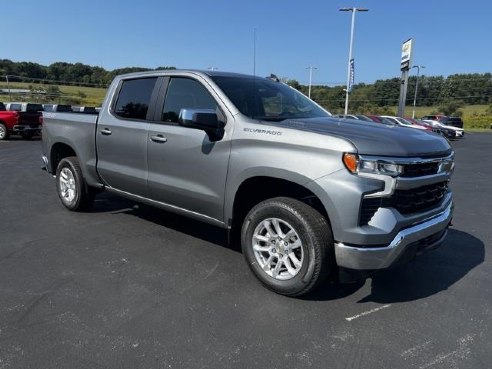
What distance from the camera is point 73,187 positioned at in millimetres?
6219

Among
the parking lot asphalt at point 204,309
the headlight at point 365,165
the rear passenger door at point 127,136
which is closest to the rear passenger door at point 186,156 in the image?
the rear passenger door at point 127,136

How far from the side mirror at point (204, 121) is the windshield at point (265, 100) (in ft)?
0.95

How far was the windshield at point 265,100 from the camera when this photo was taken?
4242 mm

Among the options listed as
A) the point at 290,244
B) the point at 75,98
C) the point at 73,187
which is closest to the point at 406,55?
the point at 73,187

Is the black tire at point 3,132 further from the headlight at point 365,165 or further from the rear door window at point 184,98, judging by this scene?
the headlight at point 365,165

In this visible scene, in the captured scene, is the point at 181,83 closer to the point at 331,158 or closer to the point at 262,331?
the point at 331,158

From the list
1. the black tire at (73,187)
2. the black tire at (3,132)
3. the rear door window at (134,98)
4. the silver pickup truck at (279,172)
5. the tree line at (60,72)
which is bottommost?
the black tire at (3,132)

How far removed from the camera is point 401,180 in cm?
325

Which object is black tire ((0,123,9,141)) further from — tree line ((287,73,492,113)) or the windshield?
tree line ((287,73,492,113))

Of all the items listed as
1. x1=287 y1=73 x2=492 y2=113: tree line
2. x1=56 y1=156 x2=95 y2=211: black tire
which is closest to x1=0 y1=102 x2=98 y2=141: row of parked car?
x1=56 y1=156 x2=95 y2=211: black tire

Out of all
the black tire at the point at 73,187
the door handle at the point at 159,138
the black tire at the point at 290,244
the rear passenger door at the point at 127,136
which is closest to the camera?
the black tire at the point at 290,244

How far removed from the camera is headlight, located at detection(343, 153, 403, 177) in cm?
321

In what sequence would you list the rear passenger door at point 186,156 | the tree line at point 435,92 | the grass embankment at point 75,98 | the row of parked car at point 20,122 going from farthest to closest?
1. the tree line at point 435,92
2. the grass embankment at point 75,98
3. the row of parked car at point 20,122
4. the rear passenger door at point 186,156

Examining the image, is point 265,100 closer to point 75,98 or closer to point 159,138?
point 159,138
